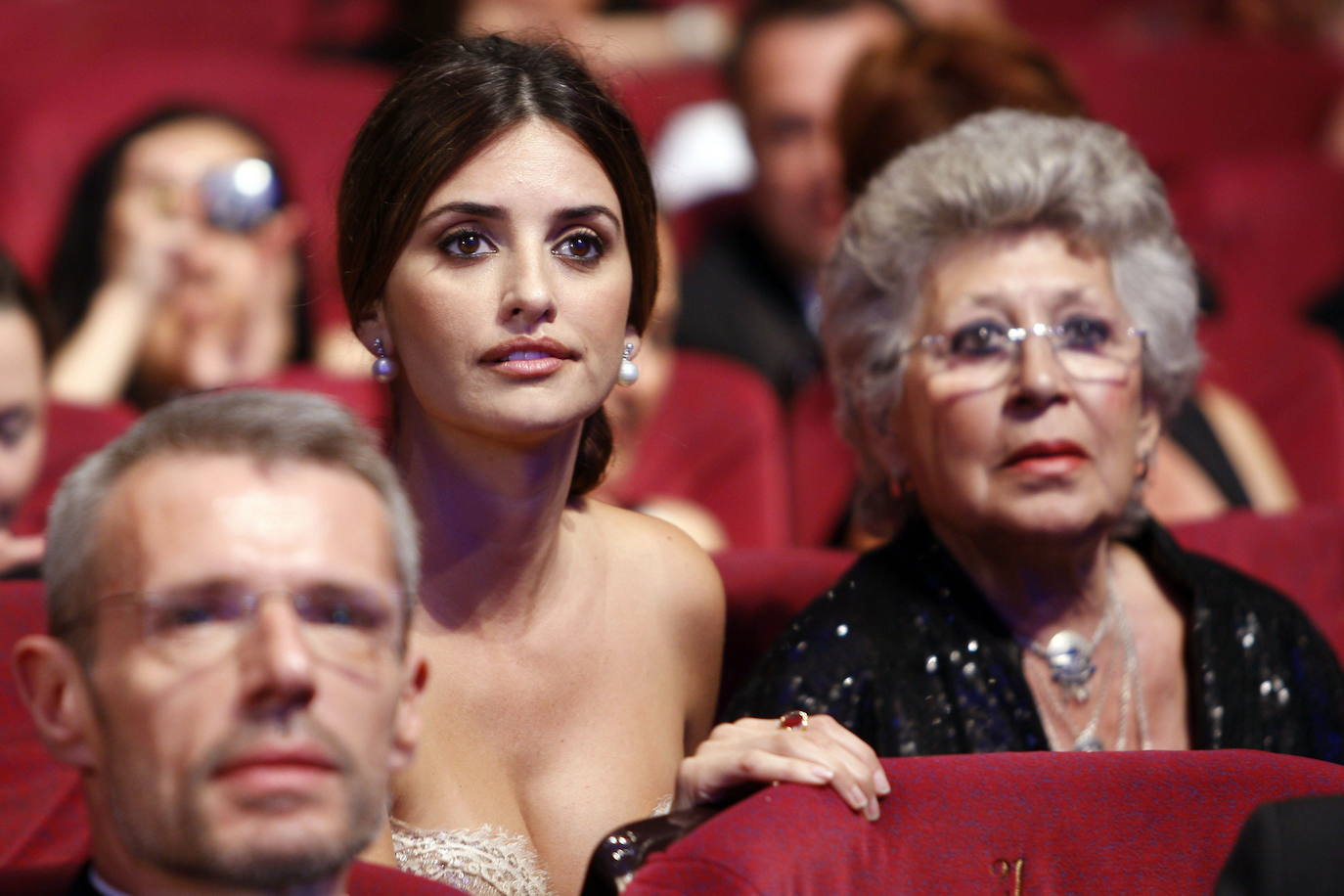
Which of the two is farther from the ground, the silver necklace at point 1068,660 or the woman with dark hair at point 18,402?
the woman with dark hair at point 18,402

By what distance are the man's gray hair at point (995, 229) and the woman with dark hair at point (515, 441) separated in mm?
282

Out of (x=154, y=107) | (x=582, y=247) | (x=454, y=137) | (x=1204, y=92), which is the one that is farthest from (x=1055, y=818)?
(x=1204, y=92)

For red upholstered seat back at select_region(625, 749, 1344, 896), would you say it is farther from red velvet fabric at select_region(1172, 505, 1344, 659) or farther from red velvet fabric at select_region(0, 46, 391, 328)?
red velvet fabric at select_region(0, 46, 391, 328)

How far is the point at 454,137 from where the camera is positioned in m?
1.38

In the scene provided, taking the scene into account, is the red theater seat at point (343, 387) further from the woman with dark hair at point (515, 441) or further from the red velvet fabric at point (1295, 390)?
the red velvet fabric at point (1295, 390)

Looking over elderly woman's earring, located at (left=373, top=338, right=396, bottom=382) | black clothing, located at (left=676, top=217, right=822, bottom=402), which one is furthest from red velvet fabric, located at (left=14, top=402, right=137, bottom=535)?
black clothing, located at (left=676, top=217, right=822, bottom=402)

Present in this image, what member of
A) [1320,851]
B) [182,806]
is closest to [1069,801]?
[1320,851]

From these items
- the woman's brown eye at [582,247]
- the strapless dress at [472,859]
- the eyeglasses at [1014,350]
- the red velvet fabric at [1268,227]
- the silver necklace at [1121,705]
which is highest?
the red velvet fabric at [1268,227]

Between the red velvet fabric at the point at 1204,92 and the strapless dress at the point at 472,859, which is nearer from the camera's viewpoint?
the strapless dress at the point at 472,859

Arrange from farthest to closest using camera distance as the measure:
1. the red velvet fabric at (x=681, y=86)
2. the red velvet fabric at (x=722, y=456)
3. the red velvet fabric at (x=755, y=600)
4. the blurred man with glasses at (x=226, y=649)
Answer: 1. the red velvet fabric at (x=681, y=86)
2. the red velvet fabric at (x=722, y=456)
3. the red velvet fabric at (x=755, y=600)
4. the blurred man with glasses at (x=226, y=649)

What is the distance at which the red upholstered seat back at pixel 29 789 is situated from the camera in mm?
1395

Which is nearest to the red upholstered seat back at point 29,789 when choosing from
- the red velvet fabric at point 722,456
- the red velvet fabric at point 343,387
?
the red velvet fabric at point 343,387

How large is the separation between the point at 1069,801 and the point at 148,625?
2.09 ft

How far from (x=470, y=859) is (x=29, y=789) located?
354mm
